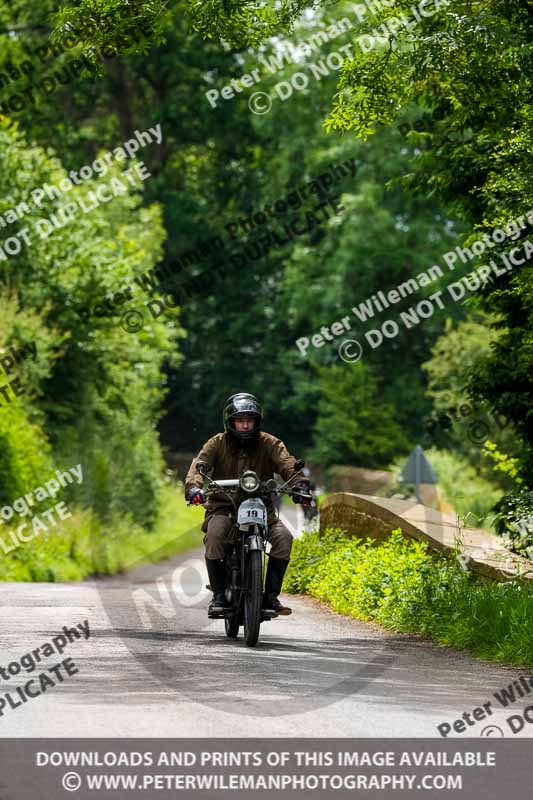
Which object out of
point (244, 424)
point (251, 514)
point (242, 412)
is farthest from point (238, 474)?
point (251, 514)

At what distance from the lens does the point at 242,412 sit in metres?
12.4

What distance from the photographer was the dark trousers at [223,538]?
12.3 meters

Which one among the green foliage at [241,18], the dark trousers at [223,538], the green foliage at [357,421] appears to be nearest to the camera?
the dark trousers at [223,538]

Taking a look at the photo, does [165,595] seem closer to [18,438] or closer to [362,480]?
[18,438]

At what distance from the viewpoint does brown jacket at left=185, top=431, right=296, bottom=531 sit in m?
12.6

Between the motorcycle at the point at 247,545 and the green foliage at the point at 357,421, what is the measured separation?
45241 millimetres

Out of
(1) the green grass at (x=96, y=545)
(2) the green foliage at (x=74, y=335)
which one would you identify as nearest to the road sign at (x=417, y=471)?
(1) the green grass at (x=96, y=545)

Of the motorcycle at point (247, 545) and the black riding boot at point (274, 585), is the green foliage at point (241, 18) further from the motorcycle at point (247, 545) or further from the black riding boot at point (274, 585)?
the black riding boot at point (274, 585)

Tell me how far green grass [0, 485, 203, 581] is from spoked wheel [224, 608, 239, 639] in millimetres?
13249

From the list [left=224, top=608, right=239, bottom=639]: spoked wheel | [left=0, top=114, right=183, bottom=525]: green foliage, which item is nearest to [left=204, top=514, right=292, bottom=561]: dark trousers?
[left=224, top=608, right=239, bottom=639]: spoked wheel

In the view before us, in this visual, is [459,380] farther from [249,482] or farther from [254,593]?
[254,593]

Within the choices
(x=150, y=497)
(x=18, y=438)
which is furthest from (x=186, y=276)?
(x=18, y=438)
